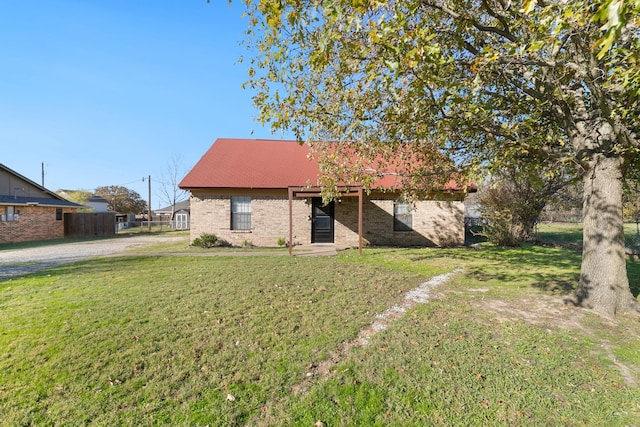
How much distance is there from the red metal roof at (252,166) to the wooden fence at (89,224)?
14.2m

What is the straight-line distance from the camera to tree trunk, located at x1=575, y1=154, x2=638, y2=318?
521 centimetres

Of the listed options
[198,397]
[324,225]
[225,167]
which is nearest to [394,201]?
[324,225]

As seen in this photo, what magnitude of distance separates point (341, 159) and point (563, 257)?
30.0 feet

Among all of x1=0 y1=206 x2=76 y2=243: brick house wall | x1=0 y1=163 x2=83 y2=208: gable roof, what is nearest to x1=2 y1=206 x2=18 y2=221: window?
x1=0 y1=206 x2=76 y2=243: brick house wall

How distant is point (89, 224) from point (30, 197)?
3893 mm

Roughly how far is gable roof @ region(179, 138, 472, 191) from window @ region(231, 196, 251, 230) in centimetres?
82

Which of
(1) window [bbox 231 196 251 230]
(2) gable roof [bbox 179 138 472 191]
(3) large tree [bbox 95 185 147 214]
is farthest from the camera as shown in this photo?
(3) large tree [bbox 95 185 147 214]

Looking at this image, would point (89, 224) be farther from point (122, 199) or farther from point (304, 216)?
point (122, 199)

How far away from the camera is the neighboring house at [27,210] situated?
62.3 feet

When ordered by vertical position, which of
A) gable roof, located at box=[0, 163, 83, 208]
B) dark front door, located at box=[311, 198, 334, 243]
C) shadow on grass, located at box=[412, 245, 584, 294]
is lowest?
shadow on grass, located at box=[412, 245, 584, 294]

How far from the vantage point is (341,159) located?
802 centimetres

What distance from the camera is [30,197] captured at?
71.7 ft

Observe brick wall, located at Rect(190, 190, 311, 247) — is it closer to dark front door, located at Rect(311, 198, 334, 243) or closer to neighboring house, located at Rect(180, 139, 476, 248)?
neighboring house, located at Rect(180, 139, 476, 248)

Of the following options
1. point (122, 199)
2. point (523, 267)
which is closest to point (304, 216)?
point (523, 267)
